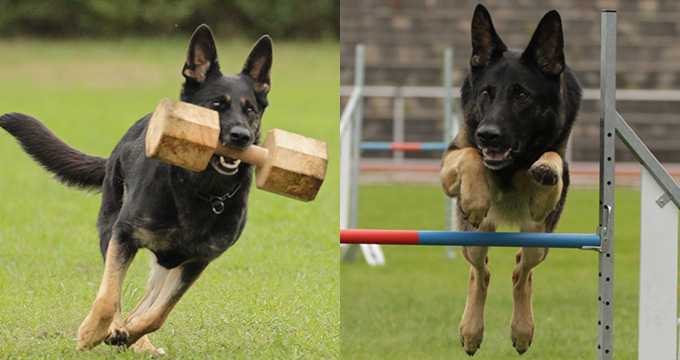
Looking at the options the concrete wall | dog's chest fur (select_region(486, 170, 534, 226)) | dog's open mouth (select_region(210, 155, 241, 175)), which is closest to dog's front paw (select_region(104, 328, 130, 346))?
dog's open mouth (select_region(210, 155, 241, 175))

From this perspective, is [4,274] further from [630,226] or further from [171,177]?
[630,226]

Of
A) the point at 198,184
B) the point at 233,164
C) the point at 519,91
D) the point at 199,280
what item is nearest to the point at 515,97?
the point at 519,91

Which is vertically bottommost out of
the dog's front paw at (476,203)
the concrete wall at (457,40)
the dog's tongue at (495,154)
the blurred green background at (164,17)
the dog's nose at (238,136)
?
the dog's front paw at (476,203)

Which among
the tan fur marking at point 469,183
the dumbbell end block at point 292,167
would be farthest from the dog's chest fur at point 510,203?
the dumbbell end block at point 292,167

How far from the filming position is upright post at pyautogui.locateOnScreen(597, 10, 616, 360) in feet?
14.8

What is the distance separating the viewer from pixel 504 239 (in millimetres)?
4410

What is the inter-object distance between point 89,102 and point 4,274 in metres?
13.8

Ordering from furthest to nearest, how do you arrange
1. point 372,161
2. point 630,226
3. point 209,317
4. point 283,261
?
1. point 372,161
2. point 630,226
3. point 283,261
4. point 209,317

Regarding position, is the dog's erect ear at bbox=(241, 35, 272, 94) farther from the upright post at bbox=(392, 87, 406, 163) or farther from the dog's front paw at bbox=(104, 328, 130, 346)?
the upright post at bbox=(392, 87, 406, 163)

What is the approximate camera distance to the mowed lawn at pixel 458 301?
6438mm

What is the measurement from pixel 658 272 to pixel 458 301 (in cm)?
352

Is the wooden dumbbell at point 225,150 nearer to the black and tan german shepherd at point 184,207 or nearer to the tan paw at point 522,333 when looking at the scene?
the black and tan german shepherd at point 184,207

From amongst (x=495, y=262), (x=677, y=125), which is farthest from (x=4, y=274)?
(x=677, y=125)

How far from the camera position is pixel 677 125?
17938 millimetres
